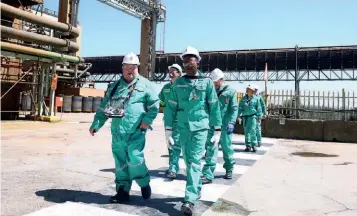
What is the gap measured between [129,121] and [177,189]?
54.8 inches

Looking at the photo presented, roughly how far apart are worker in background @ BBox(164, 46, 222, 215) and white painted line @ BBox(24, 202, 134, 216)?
948mm

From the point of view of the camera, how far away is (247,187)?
4902mm

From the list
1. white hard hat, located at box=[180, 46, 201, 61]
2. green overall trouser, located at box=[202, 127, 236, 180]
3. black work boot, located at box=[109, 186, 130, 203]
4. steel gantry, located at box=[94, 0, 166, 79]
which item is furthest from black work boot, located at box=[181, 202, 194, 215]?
steel gantry, located at box=[94, 0, 166, 79]

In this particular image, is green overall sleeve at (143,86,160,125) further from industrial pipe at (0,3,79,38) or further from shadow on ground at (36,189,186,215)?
industrial pipe at (0,3,79,38)

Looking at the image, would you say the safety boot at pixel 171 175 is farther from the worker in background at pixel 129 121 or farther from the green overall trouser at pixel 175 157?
the worker in background at pixel 129 121

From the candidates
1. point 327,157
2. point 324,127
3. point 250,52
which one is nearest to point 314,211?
point 327,157

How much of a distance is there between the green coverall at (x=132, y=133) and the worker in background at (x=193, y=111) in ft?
1.01

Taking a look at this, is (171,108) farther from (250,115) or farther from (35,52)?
(35,52)

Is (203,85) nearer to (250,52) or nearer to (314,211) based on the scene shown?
(314,211)

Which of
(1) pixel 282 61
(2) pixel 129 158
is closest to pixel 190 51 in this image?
(2) pixel 129 158

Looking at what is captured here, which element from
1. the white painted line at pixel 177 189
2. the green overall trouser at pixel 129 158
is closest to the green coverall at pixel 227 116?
the white painted line at pixel 177 189

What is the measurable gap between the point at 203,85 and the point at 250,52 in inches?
1367

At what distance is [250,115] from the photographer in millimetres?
9047

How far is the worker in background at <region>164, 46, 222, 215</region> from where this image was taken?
12.4 feet
